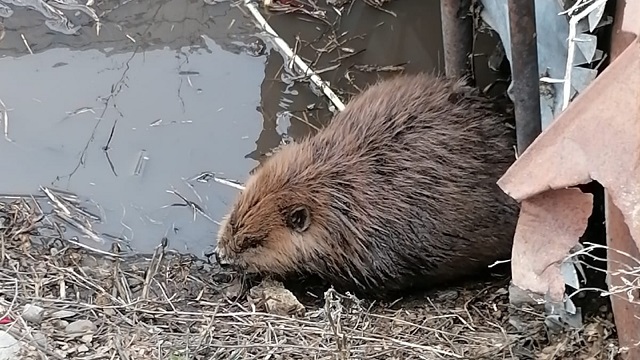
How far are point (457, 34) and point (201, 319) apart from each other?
1.45 meters

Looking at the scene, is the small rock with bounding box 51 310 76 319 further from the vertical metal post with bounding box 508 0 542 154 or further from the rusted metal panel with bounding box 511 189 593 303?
the rusted metal panel with bounding box 511 189 593 303

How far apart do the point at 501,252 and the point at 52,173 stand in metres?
1.92

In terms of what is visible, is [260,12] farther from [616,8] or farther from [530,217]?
[530,217]

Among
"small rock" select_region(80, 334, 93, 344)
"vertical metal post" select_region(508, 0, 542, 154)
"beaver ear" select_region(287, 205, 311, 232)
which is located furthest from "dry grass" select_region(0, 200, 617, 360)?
"vertical metal post" select_region(508, 0, 542, 154)

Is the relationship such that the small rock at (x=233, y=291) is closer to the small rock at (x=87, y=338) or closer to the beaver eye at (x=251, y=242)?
the beaver eye at (x=251, y=242)

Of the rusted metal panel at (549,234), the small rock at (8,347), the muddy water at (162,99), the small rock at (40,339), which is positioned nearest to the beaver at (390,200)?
the muddy water at (162,99)

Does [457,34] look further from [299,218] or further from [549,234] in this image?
[549,234]

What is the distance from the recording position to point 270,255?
3887 mm

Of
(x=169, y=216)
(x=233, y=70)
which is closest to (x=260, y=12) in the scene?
(x=233, y=70)

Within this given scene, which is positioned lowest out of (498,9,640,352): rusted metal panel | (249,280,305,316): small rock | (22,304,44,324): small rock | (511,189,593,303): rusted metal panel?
(249,280,305,316): small rock

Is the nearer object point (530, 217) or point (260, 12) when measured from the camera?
point (530, 217)

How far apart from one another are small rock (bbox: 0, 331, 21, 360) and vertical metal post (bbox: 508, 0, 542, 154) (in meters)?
1.77

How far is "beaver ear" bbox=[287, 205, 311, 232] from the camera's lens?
3803 mm

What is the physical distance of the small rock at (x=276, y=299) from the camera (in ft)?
12.0
